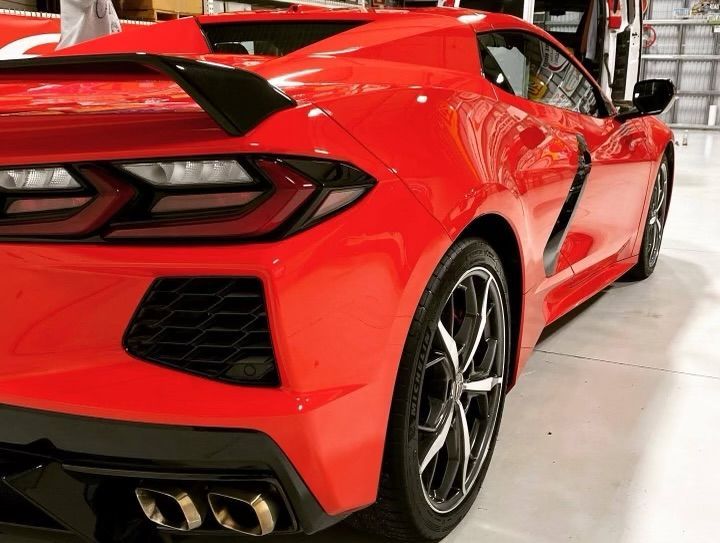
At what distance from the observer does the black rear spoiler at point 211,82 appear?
0.91 m

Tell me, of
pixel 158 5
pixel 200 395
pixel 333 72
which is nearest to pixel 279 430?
pixel 200 395

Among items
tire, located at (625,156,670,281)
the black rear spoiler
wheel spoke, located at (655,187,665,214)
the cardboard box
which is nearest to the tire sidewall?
the black rear spoiler

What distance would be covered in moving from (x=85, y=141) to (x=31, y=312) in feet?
0.82

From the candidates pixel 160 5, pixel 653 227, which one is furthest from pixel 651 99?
pixel 160 5

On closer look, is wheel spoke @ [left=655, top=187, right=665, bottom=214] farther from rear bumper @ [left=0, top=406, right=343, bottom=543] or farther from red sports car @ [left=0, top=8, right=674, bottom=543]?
rear bumper @ [left=0, top=406, right=343, bottom=543]

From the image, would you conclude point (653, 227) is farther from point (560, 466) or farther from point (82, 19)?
point (82, 19)

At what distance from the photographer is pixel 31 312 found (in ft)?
3.33

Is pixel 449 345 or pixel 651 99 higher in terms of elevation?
pixel 651 99

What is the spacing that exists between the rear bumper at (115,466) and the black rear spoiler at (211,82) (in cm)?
43

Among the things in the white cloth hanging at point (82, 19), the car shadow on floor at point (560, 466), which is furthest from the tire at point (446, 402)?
the white cloth hanging at point (82, 19)

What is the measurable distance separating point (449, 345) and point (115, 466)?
653 mm

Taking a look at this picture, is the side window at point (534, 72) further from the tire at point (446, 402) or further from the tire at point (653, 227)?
the tire at point (653, 227)

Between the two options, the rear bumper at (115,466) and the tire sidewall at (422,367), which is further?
the tire sidewall at (422,367)

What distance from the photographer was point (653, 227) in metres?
3.48
